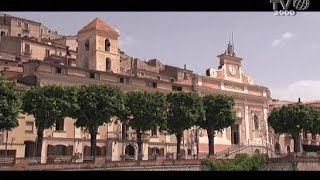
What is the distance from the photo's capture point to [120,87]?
5369 cm

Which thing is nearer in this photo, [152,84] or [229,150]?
[152,84]

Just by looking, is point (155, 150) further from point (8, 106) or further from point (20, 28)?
point (20, 28)

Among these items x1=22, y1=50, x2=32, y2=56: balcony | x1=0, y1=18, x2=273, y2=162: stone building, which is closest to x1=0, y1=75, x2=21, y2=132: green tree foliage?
x1=0, y1=18, x2=273, y2=162: stone building

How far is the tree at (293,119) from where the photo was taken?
60594 mm

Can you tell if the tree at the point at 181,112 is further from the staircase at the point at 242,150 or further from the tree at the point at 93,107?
the tree at the point at 93,107

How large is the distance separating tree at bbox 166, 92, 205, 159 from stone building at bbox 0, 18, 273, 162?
2214 millimetres

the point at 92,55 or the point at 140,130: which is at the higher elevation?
the point at 92,55

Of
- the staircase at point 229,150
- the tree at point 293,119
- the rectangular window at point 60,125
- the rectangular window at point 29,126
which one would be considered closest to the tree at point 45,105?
the rectangular window at point 29,126

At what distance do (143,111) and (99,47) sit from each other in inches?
673

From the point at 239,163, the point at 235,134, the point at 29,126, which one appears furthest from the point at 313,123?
the point at 29,126

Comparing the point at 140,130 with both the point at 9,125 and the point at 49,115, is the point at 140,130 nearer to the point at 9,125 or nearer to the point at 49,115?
the point at 49,115
